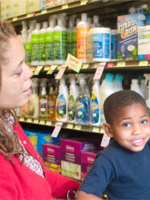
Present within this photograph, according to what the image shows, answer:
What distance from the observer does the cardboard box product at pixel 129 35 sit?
5.80 ft

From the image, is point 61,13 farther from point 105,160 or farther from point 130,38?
point 105,160

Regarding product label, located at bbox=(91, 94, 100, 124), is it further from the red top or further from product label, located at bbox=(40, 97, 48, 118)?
the red top

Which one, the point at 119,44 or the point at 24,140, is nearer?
the point at 24,140

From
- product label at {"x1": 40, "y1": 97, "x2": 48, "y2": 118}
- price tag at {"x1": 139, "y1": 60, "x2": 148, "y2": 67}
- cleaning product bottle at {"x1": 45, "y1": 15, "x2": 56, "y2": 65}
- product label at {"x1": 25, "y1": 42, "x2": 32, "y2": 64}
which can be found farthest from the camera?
product label at {"x1": 25, "y1": 42, "x2": 32, "y2": 64}

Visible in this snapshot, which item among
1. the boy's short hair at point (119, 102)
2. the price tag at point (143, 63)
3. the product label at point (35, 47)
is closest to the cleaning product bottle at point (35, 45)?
the product label at point (35, 47)

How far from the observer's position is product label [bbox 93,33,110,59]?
1933 mm

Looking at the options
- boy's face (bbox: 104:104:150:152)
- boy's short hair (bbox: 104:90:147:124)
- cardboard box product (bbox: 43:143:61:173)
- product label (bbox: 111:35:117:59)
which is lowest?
cardboard box product (bbox: 43:143:61:173)

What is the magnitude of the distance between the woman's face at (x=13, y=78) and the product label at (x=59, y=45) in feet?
4.74

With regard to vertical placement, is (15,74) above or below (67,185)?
above

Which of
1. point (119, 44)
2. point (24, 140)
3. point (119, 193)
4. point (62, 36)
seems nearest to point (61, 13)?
point (62, 36)

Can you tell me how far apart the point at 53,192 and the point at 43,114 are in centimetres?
139

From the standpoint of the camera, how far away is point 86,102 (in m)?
2.18

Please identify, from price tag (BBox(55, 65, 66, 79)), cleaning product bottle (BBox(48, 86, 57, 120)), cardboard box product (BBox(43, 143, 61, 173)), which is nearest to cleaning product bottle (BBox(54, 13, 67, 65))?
price tag (BBox(55, 65, 66, 79))

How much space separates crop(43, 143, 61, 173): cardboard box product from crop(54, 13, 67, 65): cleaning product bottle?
79 centimetres
